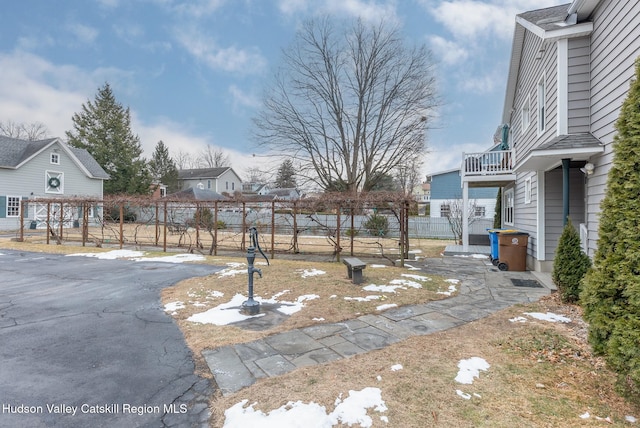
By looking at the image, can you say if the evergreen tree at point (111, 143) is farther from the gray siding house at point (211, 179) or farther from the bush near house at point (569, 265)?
the bush near house at point (569, 265)

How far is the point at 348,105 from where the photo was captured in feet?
68.2

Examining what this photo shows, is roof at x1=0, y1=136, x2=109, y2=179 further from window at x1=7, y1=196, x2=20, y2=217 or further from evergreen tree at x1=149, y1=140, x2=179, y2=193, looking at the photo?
evergreen tree at x1=149, y1=140, x2=179, y2=193

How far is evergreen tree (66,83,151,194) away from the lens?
31.9 meters

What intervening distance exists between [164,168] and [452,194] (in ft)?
123

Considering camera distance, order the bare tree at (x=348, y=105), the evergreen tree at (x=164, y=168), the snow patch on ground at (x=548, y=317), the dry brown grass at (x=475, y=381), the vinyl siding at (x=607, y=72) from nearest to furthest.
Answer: the dry brown grass at (x=475, y=381) → the snow patch on ground at (x=548, y=317) → the vinyl siding at (x=607, y=72) → the bare tree at (x=348, y=105) → the evergreen tree at (x=164, y=168)

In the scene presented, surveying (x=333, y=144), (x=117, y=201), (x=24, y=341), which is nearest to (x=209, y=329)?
(x=24, y=341)

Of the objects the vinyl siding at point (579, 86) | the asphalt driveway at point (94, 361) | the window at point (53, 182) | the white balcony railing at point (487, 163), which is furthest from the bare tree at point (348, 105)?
the asphalt driveway at point (94, 361)

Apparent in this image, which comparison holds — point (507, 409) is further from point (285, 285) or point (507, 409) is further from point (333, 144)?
point (333, 144)

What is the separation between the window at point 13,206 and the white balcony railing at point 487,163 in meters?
27.0

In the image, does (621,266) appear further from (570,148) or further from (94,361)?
(94,361)

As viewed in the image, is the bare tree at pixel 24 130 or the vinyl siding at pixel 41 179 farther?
the bare tree at pixel 24 130

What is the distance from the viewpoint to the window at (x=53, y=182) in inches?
893

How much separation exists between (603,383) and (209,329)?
4111mm

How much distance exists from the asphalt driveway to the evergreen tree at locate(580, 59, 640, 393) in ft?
10.3
